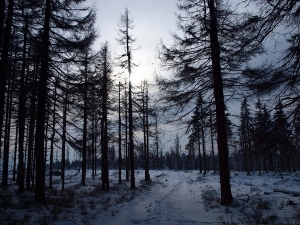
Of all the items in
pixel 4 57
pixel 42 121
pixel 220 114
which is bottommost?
pixel 42 121

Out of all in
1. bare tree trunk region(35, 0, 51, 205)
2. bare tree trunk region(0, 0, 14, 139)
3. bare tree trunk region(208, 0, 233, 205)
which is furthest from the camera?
bare tree trunk region(208, 0, 233, 205)

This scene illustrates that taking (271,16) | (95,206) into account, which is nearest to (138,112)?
(95,206)

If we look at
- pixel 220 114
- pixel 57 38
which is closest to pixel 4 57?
pixel 57 38

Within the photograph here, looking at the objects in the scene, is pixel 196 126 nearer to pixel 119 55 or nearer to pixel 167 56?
pixel 167 56

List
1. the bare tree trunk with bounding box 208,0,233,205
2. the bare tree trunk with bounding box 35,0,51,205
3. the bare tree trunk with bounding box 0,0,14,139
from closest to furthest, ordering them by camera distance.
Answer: the bare tree trunk with bounding box 0,0,14,139
the bare tree trunk with bounding box 35,0,51,205
the bare tree trunk with bounding box 208,0,233,205

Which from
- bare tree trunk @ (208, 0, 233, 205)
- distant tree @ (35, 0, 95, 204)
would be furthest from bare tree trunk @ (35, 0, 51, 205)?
bare tree trunk @ (208, 0, 233, 205)

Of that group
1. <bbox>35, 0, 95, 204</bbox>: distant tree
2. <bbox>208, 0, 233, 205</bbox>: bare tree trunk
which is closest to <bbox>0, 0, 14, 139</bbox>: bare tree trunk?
<bbox>35, 0, 95, 204</bbox>: distant tree

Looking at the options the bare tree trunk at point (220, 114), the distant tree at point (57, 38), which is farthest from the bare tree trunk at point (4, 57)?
the bare tree trunk at point (220, 114)

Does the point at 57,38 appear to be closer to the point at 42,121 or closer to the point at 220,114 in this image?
the point at 42,121

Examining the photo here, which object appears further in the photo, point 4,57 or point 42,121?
point 42,121

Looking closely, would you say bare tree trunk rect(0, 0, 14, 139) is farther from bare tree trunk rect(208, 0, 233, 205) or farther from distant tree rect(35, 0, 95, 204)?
bare tree trunk rect(208, 0, 233, 205)

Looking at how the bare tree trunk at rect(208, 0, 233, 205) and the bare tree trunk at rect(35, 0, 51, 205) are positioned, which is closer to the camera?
the bare tree trunk at rect(35, 0, 51, 205)

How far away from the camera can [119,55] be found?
16.4 m

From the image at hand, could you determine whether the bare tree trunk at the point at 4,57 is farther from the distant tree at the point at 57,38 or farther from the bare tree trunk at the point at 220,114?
the bare tree trunk at the point at 220,114
